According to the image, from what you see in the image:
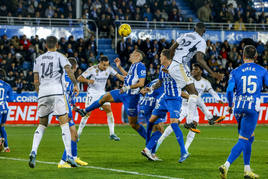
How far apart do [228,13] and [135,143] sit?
21.4m

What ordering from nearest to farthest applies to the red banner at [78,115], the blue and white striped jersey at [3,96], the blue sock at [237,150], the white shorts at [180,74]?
the blue sock at [237,150] < the white shorts at [180,74] < the blue and white striped jersey at [3,96] < the red banner at [78,115]

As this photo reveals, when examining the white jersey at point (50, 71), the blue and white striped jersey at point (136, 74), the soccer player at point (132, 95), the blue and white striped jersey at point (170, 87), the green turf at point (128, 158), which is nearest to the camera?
the green turf at point (128, 158)

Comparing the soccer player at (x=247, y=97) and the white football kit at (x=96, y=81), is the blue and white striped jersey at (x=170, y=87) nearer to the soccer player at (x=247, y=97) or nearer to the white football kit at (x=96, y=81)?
the soccer player at (x=247, y=97)

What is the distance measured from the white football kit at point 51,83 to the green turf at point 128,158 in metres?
1.21

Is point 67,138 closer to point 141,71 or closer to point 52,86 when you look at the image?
point 52,86

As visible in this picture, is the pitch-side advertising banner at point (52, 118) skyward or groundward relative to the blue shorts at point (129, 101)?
groundward

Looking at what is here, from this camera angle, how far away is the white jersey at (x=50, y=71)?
33.8ft

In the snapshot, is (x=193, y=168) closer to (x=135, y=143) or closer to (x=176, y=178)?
(x=176, y=178)

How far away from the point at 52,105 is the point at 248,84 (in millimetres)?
3730

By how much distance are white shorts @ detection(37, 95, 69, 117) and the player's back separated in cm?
330

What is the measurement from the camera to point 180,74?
12.1 metres

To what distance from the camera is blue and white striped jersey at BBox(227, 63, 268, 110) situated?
9438mm

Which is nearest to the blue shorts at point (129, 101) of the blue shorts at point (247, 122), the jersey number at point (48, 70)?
the jersey number at point (48, 70)

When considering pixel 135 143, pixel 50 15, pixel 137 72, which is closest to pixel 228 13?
pixel 50 15
